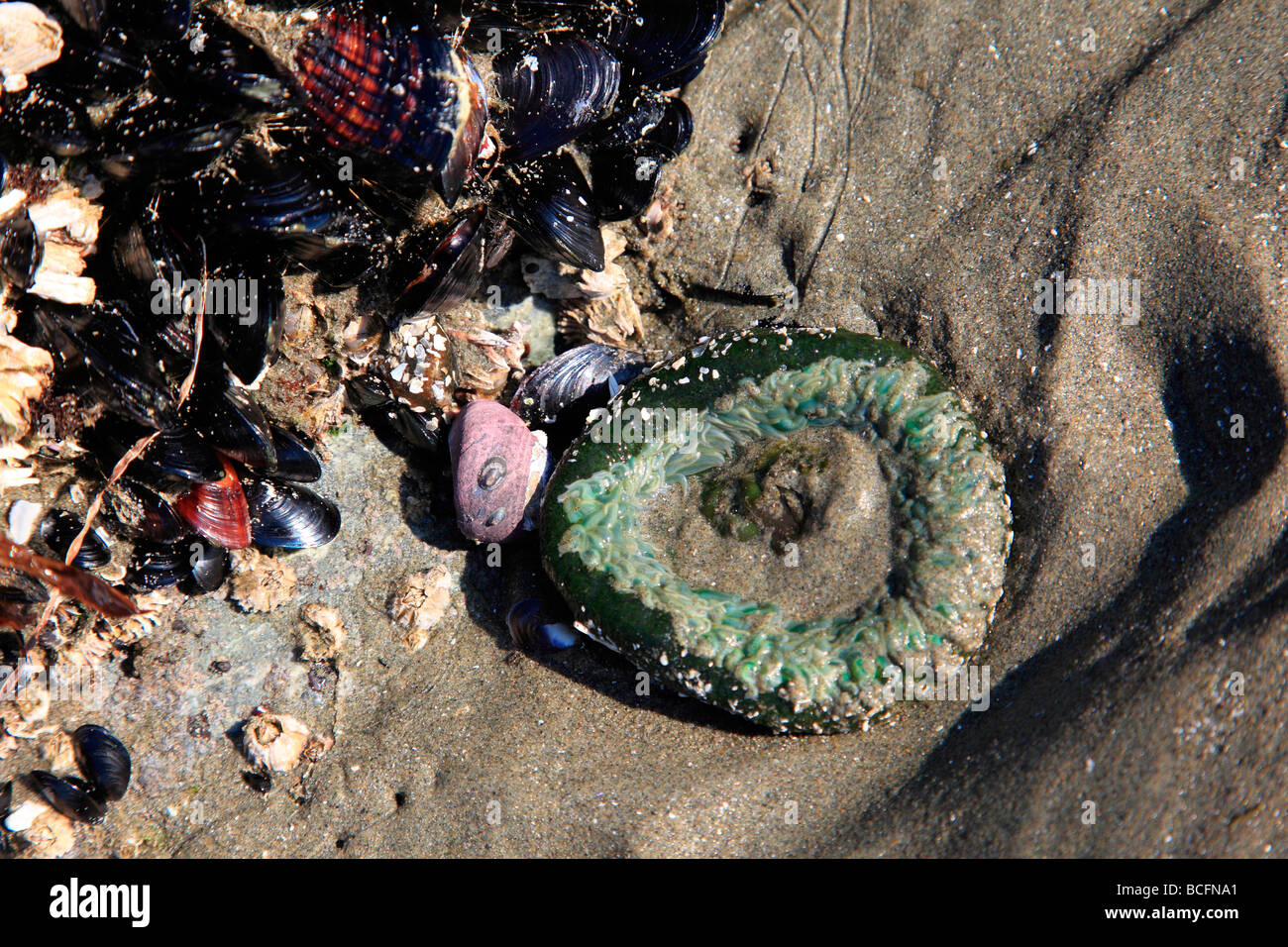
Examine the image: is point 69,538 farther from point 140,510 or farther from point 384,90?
point 384,90

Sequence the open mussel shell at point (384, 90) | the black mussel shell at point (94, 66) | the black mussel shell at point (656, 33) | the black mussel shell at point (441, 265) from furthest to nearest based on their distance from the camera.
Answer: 1. the black mussel shell at point (656, 33)
2. the black mussel shell at point (441, 265)
3. the open mussel shell at point (384, 90)
4. the black mussel shell at point (94, 66)

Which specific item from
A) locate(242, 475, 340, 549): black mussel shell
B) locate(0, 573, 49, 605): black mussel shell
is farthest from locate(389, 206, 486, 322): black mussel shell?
locate(0, 573, 49, 605): black mussel shell

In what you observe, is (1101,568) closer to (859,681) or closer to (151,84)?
(859,681)

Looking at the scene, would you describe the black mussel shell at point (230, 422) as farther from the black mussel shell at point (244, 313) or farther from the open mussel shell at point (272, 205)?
the open mussel shell at point (272, 205)

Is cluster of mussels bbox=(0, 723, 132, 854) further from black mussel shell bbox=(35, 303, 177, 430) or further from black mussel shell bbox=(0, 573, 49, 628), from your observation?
black mussel shell bbox=(35, 303, 177, 430)

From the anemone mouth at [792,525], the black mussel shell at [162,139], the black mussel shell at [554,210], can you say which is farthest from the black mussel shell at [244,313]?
the anemone mouth at [792,525]
